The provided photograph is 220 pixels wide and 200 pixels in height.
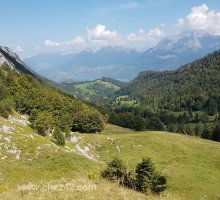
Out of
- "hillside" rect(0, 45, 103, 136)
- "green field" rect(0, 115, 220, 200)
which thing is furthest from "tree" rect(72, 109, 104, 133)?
"green field" rect(0, 115, 220, 200)

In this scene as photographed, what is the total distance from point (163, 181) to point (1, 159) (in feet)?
78.3

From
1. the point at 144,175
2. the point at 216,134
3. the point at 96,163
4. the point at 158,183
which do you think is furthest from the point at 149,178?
the point at 216,134

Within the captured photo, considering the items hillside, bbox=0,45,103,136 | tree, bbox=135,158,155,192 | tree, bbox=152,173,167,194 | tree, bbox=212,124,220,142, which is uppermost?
hillside, bbox=0,45,103,136

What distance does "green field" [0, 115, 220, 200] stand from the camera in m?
20.4

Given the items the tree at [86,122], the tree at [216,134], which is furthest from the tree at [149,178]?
the tree at [216,134]

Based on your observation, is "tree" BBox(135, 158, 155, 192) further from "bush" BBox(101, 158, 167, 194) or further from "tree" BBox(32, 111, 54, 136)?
"tree" BBox(32, 111, 54, 136)

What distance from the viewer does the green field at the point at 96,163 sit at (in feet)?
66.8

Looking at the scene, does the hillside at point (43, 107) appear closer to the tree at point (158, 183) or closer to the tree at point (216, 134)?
the tree at point (158, 183)

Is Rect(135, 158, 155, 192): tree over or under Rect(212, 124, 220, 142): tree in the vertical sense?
over

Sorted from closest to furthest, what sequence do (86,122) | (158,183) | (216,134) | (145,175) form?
(145,175) → (158,183) → (86,122) → (216,134)

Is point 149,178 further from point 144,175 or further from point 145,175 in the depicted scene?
point 144,175

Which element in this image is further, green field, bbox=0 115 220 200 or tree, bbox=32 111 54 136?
tree, bbox=32 111 54 136

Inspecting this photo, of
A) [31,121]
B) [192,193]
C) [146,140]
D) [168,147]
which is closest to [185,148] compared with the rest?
[168,147]

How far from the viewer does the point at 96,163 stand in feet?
172
